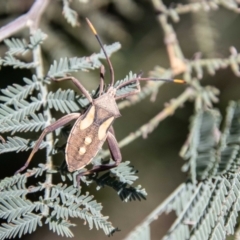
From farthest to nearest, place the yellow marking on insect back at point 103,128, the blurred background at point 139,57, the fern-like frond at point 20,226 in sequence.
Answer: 1. the blurred background at point 139,57
2. the yellow marking on insect back at point 103,128
3. the fern-like frond at point 20,226

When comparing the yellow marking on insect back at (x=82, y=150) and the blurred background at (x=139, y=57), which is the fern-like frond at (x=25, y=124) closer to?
the yellow marking on insect back at (x=82, y=150)

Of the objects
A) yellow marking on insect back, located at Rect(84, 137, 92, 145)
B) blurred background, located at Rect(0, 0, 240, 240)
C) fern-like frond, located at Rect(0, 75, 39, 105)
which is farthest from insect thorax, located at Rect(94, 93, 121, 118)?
blurred background, located at Rect(0, 0, 240, 240)

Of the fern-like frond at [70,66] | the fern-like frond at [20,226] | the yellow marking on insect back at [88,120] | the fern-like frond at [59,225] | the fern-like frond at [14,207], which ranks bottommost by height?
the fern-like frond at [59,225]

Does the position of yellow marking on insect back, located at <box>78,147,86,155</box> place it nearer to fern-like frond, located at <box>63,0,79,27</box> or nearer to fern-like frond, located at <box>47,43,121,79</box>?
fern-like frond, located at <box>47,43,121,79</box>

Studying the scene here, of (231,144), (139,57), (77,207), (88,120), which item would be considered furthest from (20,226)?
(139,57)

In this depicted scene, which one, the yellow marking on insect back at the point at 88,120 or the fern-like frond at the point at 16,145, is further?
the yellow marking on insect back at the point at 88,120

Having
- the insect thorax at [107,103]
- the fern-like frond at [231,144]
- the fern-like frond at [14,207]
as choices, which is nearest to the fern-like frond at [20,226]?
the fern-like frond at [14,207]

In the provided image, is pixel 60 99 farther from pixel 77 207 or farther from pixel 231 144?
pixel 231 144
